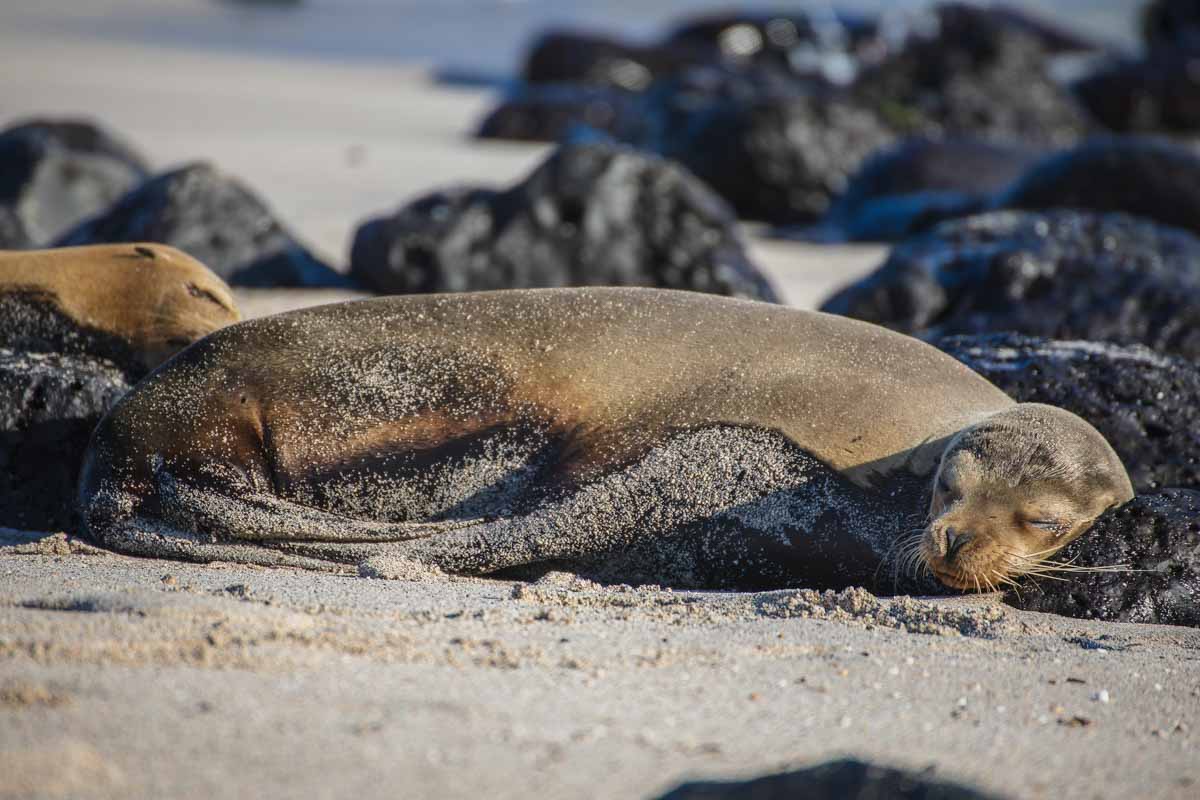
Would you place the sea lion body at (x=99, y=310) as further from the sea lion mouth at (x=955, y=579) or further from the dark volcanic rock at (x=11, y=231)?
the dark volcanic rock at (x=11, y=231)

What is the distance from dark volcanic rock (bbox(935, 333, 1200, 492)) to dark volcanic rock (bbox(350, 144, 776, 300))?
11.8 ft

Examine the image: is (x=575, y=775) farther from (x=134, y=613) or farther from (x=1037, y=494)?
(x=1037, y=494)

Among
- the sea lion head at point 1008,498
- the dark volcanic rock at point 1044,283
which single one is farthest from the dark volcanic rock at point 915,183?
the sea lion head at point 1008,498

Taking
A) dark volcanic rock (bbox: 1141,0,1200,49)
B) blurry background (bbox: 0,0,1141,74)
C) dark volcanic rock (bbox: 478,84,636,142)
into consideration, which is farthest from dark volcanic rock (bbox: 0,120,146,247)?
dark volcanic rock (bbox: 1141,0,1200,49)

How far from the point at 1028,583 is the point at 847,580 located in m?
0.50

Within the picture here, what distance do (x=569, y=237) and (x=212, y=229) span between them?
199 centimetres

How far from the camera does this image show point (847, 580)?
13.0ft

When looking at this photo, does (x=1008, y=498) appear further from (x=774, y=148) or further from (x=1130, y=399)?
(x=774, y=148)

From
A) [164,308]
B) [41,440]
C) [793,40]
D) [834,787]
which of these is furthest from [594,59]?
[834,787]

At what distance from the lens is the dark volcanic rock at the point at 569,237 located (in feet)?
27.2

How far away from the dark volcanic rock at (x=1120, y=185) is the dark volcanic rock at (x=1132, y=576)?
6412 mm

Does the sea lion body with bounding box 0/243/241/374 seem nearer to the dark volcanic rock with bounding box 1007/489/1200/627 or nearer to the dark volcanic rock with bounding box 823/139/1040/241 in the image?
the dark volcanic rock with bounding box 1007/489/1200/627

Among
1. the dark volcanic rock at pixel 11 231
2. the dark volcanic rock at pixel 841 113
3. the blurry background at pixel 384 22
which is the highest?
the dark volcanic rock at pixel 11 231

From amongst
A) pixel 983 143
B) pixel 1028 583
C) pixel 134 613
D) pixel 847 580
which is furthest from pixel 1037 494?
pixel 983 143
